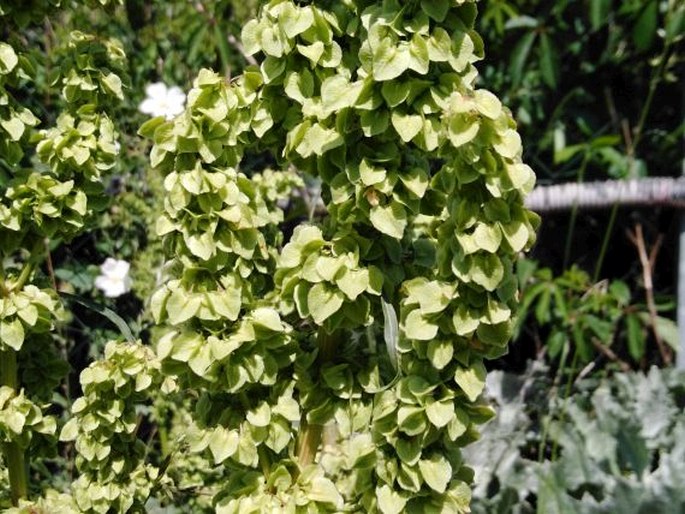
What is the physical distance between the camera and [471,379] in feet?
3.76

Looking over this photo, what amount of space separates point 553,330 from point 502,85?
88cm

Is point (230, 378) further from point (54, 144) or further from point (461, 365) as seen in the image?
point (54, 144)

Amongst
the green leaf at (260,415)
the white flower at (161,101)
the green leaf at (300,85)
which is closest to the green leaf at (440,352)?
the green leaf at (260,415)

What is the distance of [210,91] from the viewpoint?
3.80 feet

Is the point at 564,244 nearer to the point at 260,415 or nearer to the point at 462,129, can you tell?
the point at 260,415

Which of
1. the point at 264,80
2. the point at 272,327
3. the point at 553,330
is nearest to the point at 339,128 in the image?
the point at 264,80

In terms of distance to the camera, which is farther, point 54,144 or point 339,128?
point 54,144

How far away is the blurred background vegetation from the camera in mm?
2070

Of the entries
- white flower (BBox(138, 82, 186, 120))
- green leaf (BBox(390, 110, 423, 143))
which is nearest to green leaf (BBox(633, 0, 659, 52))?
white flower (BBox(138, 82, 186, 120))

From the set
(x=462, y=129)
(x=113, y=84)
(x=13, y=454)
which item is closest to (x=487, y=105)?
(x=462, y=129)

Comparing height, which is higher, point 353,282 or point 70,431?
point 353,282

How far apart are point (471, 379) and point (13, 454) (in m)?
0.83

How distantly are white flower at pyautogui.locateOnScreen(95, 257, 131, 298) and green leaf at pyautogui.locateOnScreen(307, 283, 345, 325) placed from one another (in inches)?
50.7

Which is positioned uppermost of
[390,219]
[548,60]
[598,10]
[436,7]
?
[436,7]
